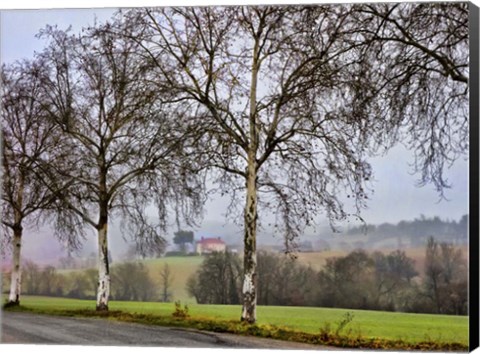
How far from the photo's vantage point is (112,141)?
50.5ft

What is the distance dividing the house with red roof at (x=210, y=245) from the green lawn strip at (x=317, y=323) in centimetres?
66

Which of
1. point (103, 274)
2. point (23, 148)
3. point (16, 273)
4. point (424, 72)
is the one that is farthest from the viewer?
point (23, 148)

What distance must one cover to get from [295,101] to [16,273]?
4008 millimetres

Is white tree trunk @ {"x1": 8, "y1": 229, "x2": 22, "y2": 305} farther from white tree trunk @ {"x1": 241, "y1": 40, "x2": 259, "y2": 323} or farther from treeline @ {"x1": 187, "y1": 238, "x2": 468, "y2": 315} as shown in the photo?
white tree trunk @ {"x1": 241, "y1": 40, "x2": 259, "y2": 323}

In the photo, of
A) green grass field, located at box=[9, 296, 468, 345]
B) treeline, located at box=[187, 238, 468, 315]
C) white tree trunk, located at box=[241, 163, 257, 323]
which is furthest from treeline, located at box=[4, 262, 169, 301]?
white tree trunk, located at box=[241, 163, 257, 323]

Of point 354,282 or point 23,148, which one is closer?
point 354,282

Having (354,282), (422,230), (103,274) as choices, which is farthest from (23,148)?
(422,230)

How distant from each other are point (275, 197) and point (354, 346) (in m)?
1.94

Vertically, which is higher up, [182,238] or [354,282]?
[182,238]

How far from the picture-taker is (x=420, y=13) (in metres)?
14.2

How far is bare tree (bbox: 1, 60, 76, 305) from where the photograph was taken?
614 inches

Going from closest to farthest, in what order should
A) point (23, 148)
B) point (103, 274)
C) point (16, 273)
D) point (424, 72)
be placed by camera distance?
point (424, 72), point (103, 274), point (16, 273), point (23, 148)

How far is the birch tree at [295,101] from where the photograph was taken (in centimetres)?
1431

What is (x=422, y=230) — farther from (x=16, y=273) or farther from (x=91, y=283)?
(x=16, y=273)
